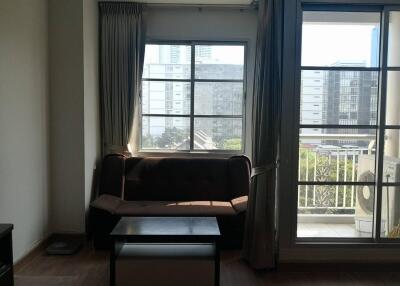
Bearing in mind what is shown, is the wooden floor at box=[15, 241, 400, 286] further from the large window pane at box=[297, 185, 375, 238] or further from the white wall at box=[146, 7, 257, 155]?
the white wall at box=[146, 7, 257, 155]

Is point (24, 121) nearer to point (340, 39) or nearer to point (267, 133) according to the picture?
point (267, 133)

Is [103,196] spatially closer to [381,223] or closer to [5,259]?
[5,259]

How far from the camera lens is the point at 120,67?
4.35 metres

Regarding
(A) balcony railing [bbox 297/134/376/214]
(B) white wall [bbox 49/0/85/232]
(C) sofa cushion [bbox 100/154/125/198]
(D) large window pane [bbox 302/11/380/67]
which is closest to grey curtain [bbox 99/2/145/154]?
(C) sofa cushion [bbox 100/154/125/198]

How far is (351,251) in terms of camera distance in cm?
333

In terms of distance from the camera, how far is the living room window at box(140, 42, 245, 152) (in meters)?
4.50

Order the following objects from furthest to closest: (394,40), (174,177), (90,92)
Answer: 1. (174,177)
2. (90,92)
3. (394,40)

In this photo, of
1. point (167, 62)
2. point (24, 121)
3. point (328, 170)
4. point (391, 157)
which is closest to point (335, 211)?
point (328, 170)

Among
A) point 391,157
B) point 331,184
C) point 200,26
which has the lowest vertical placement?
point 331,184

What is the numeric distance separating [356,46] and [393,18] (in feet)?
1.24

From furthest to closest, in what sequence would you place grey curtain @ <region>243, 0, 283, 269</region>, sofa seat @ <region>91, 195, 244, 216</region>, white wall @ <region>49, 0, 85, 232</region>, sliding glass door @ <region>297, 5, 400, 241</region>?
white wall @ <region>49, 0, 85, 232</region> < sofa seat @ <region>91, 195, 244, 216</region> < sliding glass door @ <region>297, 5, 400, 241</region> < grey curtain @ <region>243, 0, 283, 269</region>

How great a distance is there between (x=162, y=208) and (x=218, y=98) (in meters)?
1.53

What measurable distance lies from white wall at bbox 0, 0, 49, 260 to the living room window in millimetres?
1235

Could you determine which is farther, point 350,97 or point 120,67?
point 120,67
